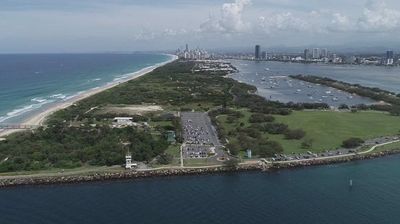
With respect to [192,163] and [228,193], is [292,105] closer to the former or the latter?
[192,163]

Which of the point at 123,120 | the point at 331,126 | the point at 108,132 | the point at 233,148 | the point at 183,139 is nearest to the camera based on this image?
the point at 233,148

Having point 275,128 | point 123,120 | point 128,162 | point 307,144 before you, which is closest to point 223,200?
point 128,162

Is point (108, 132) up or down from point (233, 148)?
up

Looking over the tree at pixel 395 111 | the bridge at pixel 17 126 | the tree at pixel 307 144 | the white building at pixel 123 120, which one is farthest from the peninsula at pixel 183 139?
the tree at pixel 395 111

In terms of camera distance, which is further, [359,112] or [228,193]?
[359,112]

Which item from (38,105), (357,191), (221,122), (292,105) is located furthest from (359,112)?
(38,105)

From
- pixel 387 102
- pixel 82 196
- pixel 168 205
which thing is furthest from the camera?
pixel 387 102

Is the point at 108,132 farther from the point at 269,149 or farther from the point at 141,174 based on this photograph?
the point at 269,149
